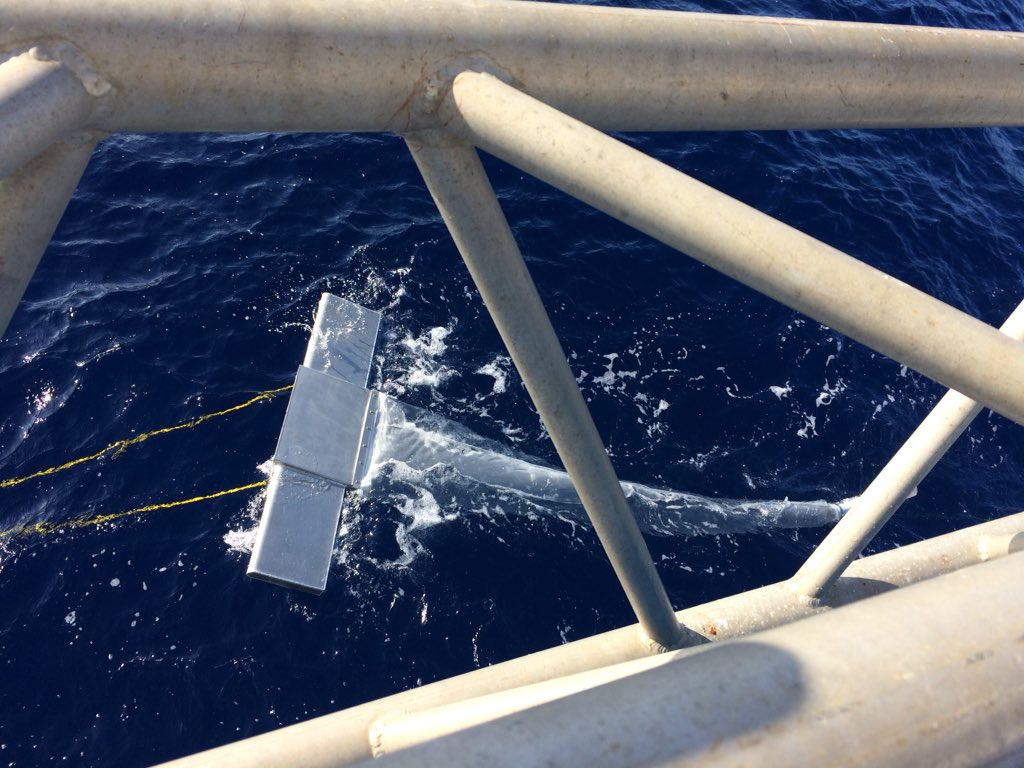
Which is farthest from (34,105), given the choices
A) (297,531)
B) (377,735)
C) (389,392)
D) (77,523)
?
(389,392)

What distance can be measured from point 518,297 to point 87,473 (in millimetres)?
14230

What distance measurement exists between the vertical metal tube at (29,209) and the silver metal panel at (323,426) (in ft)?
40.5

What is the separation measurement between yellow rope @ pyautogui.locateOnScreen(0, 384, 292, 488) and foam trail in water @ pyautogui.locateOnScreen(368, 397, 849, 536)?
9.37 feet

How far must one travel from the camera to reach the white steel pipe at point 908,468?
21.0 feet

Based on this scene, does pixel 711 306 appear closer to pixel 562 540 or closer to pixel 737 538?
pixel 737 538

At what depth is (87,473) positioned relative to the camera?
593 inches

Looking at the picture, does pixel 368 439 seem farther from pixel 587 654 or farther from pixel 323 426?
pixel 587 654

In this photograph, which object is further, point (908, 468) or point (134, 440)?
point (134, 440)

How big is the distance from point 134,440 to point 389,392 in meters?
5.57

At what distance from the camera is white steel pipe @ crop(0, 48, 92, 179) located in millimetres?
2699

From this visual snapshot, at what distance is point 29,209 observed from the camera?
3186mm

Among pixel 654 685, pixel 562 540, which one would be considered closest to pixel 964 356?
pixel 654 685

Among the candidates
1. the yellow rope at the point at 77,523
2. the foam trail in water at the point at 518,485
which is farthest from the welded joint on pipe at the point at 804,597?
the yellow rope at the point at 77,523

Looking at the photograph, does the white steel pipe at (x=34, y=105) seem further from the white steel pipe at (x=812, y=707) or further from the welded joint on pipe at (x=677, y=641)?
the welded joint on pipe at (x=677, y=641)
